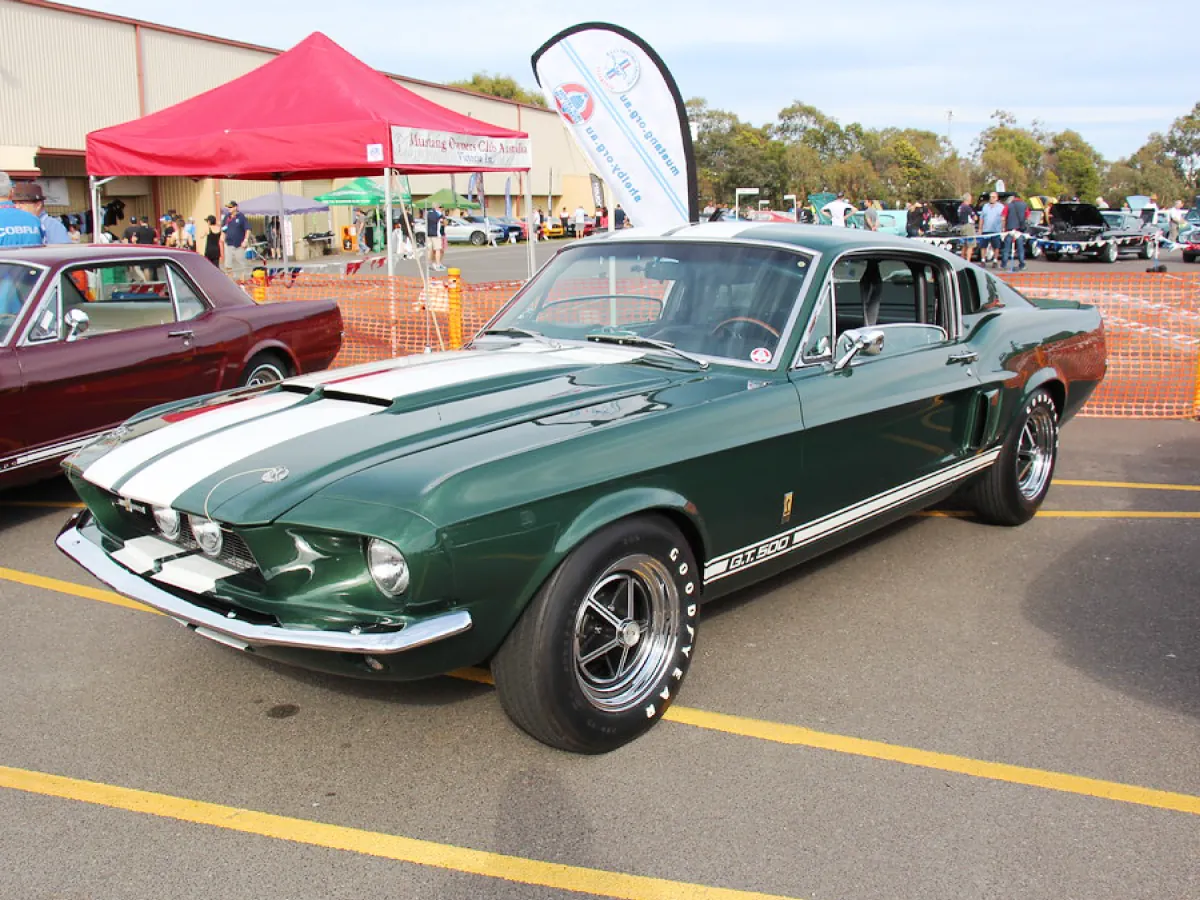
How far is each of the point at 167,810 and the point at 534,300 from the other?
8.97ft

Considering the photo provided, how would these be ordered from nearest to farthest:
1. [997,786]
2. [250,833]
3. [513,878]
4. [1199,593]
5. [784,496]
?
[513,878] → [250,833] → [997,786] → [784,496] → [1199,593]

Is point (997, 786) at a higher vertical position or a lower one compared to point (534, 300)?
lower

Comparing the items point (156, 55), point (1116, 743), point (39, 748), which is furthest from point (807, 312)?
point (156, 55)

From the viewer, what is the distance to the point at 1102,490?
6.60m

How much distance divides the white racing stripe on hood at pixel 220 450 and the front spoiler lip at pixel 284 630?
0.93 ft

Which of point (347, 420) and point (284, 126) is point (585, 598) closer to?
point (347, 420)

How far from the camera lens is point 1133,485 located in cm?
671

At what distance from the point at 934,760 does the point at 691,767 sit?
77 centimetres

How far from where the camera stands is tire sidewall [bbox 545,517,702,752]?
3.12 meters

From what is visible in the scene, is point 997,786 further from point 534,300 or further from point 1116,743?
point 534,300

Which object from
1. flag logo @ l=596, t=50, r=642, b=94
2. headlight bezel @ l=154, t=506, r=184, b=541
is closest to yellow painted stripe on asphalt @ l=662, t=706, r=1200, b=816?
headlight bezel @ l=154, t=506, r=184, b=541

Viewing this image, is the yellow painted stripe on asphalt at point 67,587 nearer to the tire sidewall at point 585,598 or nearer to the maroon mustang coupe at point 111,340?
the maroon mustang coupe at point 111,340

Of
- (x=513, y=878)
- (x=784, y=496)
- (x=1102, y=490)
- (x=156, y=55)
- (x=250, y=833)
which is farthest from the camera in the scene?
(x=156, y=55)

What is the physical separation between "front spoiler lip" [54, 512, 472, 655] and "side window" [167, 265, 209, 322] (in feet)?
12.8
